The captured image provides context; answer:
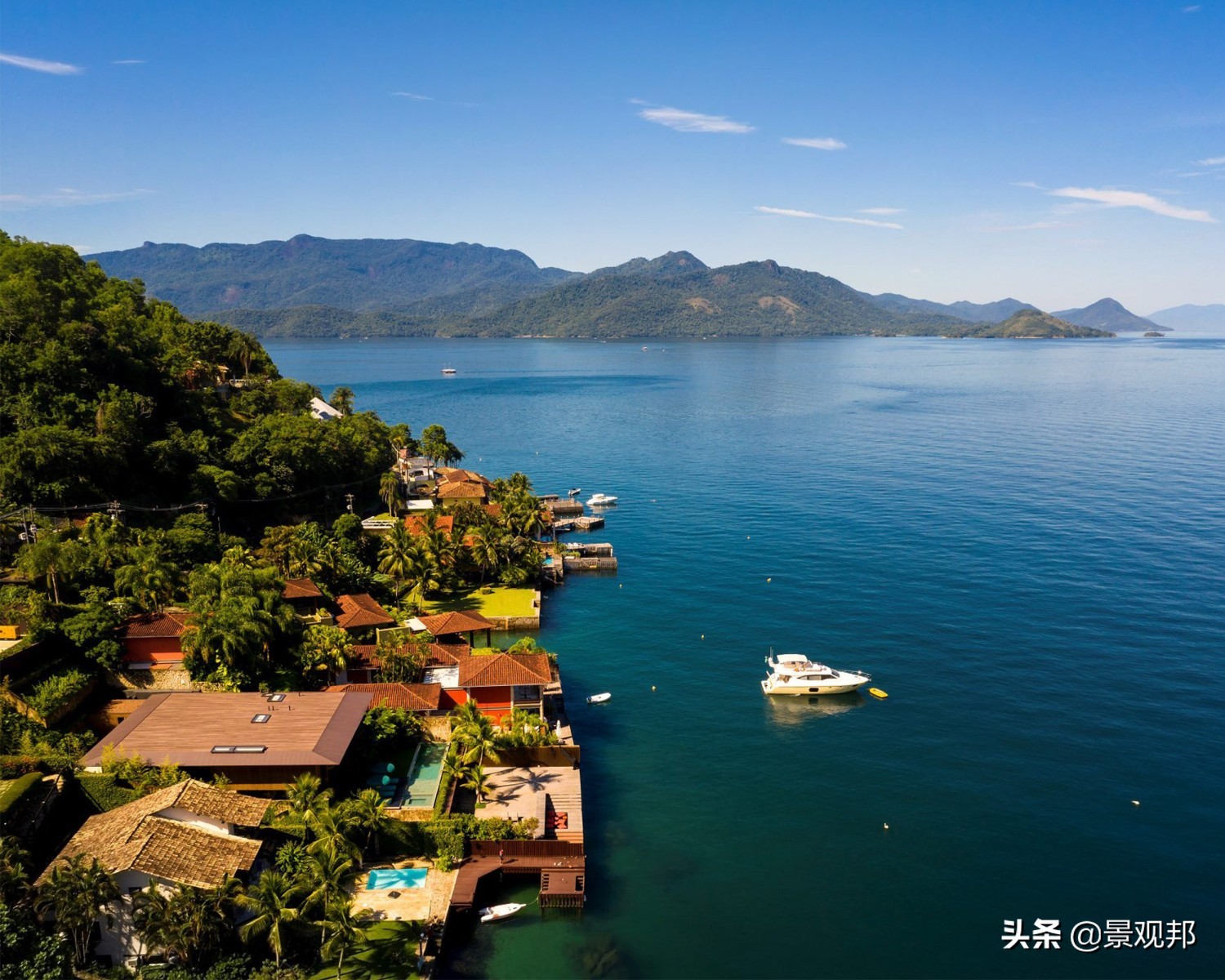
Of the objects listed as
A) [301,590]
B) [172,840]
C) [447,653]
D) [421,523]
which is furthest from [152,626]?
[421,523]

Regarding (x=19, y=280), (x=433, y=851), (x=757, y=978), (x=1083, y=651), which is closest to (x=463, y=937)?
(x=433, y=851)

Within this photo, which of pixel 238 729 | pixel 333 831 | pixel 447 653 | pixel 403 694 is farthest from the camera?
pixel 447 653

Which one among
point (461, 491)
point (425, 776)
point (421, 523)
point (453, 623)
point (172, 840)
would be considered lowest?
point (425, 776)

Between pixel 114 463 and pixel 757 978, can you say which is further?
pixel 114 463

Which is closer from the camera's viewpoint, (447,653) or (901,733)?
(901,733)

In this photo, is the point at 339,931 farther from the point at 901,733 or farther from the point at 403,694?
the point at 901,733

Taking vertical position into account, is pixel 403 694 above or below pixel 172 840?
below

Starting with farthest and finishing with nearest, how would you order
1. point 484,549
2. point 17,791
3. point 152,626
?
point 484,549 < point 152,626 < point 17,791

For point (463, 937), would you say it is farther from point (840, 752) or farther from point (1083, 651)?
point (1083, 651)
